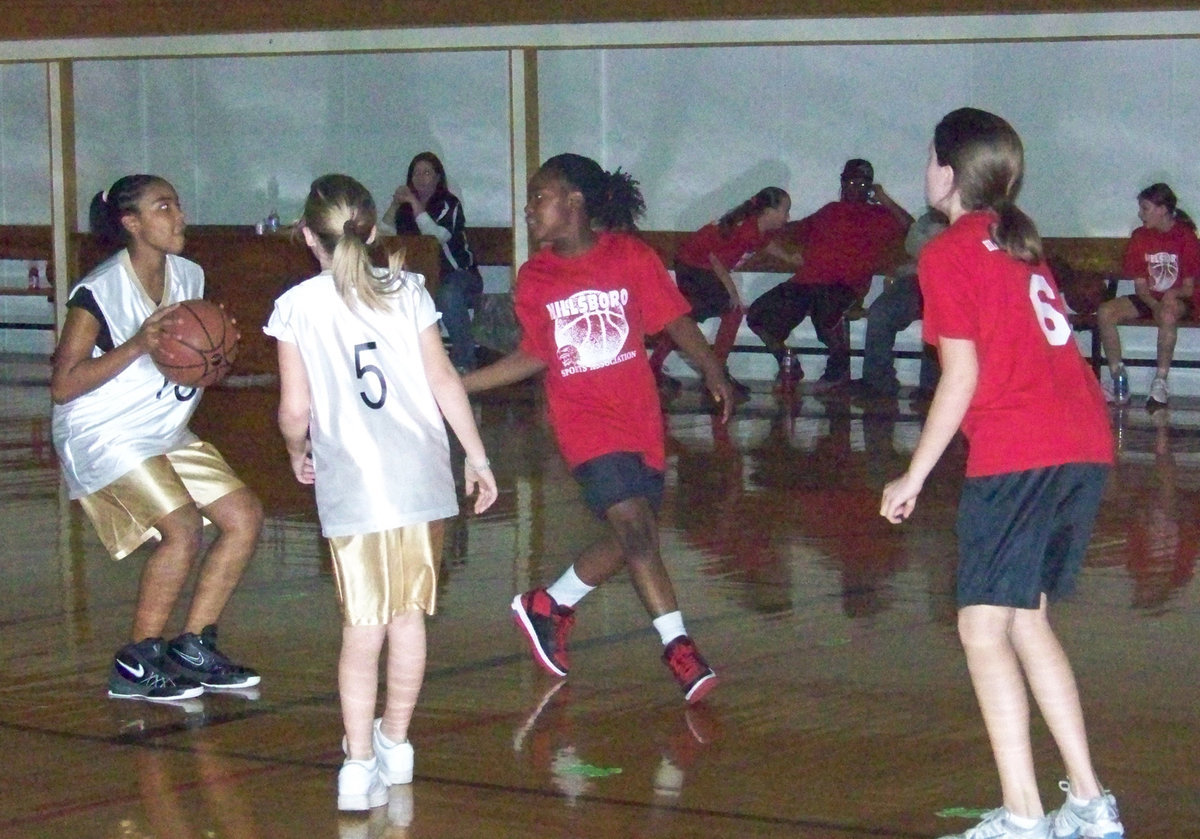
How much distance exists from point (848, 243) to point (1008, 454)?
10761 mm

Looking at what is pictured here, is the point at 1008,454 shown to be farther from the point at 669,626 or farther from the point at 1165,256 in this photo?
the point at 1165,256

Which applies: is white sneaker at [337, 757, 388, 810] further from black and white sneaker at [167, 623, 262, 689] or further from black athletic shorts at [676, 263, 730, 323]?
black athletic shorts at [676, 263, 730, 323]

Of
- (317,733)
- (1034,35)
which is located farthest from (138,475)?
(1034,35)

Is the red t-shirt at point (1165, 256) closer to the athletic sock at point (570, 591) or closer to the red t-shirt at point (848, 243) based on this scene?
the red t-shirt at point (848, 243)

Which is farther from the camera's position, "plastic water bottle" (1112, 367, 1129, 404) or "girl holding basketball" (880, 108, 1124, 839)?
"plastic water bottle" (1112, 367, 1129, 404)

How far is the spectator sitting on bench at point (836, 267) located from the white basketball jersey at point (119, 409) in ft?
31.2

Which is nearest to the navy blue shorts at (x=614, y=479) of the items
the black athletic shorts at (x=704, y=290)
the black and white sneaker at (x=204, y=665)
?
the black and white sneaker at (x=204, y=665)

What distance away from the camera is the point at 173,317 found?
5.62 meters

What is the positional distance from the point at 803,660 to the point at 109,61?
1474 cm

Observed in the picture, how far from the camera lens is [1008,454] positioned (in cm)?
421

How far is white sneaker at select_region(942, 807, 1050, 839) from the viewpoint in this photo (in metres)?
4.18

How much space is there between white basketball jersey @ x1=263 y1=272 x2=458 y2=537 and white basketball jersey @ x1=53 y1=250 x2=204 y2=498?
126 centimetres

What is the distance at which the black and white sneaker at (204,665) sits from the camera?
5.89 metres

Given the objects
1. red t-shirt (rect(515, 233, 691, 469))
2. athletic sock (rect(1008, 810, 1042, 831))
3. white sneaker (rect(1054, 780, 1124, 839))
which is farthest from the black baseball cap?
athletic sock (rect(1008, 810, 1042, 831))
